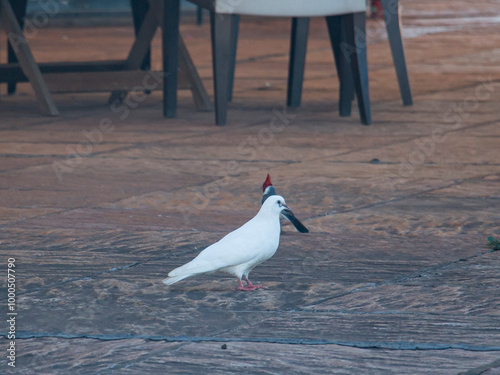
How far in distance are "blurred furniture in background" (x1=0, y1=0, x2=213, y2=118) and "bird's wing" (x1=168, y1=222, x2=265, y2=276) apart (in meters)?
2.62

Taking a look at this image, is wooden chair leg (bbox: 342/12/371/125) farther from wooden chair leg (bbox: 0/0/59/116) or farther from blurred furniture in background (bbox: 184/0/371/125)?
wooden chair leg (bbox: 0/0/59/116)

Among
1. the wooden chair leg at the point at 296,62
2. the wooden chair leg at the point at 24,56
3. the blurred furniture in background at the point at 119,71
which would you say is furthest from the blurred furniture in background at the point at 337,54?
the wooden chair leg at the point at 24,56

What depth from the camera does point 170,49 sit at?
Result: 4.48 m

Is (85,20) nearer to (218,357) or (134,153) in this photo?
(134,153)

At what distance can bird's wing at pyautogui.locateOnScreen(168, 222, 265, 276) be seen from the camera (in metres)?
1.90

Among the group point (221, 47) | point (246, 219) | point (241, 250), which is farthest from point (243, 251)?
point (221, 47)

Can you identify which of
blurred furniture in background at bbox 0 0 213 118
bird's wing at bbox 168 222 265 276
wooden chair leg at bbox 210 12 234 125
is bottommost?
blurred furniture in background at bbox 0 0 213 118

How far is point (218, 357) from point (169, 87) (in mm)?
3025

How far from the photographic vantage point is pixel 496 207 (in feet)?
9.13

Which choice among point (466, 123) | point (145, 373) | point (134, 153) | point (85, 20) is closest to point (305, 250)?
point (145, 373)

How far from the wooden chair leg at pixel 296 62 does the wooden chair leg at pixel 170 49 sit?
738 millimetres

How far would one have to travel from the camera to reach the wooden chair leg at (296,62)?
16.2 ft

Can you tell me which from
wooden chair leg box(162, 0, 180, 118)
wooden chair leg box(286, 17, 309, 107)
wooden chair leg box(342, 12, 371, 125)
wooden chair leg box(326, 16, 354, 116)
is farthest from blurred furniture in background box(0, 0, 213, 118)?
wooden chair leg box(342, 12, 371, 125)

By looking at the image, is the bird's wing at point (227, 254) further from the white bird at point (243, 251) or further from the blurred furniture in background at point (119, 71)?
the blurred furniture in background at point (119, 71)
